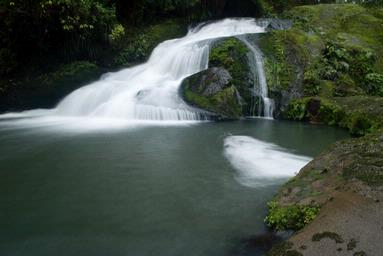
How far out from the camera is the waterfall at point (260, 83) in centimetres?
1291

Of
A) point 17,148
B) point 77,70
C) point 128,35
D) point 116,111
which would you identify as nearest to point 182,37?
point 128,35

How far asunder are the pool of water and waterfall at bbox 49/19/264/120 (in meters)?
1.42

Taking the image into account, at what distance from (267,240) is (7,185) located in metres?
4.39

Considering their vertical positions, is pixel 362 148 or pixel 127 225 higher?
pixel 362 148

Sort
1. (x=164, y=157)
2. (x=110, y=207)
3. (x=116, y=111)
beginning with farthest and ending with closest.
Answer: (x=116, y=111) < (x=164, y=157) < (x=110, y=207)

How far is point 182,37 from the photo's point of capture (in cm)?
1827

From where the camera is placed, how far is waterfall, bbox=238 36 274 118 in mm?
12914

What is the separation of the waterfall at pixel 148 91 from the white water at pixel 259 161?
310 centimetres

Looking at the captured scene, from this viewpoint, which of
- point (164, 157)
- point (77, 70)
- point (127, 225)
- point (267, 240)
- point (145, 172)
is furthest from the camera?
point (77, 70)

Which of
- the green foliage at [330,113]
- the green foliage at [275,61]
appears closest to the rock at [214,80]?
the green foliage at [275,61]

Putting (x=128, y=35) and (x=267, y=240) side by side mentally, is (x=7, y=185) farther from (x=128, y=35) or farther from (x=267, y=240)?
(x=128, y=35)

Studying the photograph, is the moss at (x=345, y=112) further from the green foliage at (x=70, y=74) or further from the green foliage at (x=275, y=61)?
the green foliage at (x=70, y=74)

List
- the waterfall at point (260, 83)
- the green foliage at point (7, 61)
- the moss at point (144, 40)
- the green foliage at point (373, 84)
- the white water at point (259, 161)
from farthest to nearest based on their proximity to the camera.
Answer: the moss at point (144, 40) < the green foliage at point (7, 61) < the green foliage at point (373, 84) < the waterfall at point (260, 83) < the white water at point (259, 161)

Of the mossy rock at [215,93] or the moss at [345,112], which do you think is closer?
the moss at [345,112]
